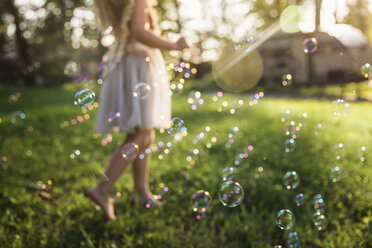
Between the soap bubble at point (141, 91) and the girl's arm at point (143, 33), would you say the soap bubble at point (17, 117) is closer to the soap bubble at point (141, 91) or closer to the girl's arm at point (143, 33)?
the soap bubble at point (141, 91)

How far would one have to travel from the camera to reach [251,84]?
A: 1454 centimetres

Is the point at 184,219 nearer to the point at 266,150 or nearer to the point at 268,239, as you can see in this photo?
the point at 268,239

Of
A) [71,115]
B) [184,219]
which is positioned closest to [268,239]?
[184,219]

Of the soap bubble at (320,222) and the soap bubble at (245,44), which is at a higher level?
the soap bubble at (245,44)

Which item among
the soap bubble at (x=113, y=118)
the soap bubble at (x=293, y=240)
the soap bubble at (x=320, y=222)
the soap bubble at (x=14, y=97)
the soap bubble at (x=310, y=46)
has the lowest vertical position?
the soap bubble at (x=14, y=97)

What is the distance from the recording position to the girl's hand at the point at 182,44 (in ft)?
6.89

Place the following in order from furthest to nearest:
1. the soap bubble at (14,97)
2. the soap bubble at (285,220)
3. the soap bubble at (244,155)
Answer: the soap bubble at (14,97) < the soap bubble at (244,155) < the soap bubble at (285,220)

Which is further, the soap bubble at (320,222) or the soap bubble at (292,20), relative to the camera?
the soap bubble at (292,20)

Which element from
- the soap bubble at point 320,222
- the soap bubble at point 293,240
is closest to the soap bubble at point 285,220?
the soap bubble at point 293,240

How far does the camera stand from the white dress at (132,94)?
2199mm

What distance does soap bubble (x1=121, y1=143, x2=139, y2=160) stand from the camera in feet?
7.22

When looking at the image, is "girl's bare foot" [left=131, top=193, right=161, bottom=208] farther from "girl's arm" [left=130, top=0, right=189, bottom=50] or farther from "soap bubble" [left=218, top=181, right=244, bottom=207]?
"girl's arm" [left=130, top=0, right=189, bottom=50]

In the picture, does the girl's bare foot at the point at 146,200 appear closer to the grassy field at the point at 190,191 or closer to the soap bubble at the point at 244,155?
the grassy field at the point at 190,191

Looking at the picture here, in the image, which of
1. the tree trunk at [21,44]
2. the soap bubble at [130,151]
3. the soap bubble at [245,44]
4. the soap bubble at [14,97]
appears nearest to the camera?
the soap bubble at [130,151]
